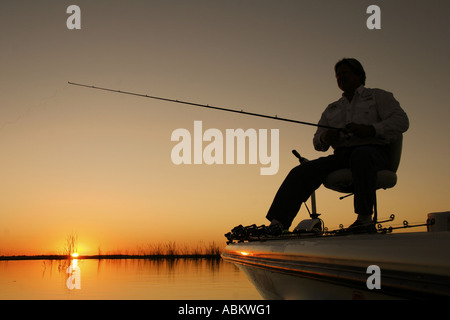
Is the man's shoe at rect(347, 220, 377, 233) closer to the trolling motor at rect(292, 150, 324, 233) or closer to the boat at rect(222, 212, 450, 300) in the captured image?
the boat at rect(222, 212, 450, 300)

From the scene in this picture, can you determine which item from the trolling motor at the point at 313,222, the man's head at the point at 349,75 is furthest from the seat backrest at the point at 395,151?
the trolling motor at the point at 313,222

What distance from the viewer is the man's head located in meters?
3.60

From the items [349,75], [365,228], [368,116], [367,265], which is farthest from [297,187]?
[367,265]

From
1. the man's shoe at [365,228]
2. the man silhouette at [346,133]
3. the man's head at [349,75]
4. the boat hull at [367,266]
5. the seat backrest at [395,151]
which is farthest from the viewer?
the man's head at [349,75]

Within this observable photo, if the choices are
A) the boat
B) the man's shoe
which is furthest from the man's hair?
the man's shoe

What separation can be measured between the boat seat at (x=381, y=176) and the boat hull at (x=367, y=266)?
41.3 inches

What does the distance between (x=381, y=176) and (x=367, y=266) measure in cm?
182

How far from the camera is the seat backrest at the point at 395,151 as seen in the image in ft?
10.6

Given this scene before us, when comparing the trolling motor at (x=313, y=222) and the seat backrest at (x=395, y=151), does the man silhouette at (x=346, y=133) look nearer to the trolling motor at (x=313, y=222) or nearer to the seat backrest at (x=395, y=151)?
the seat backrest at (x=395, y=151)
